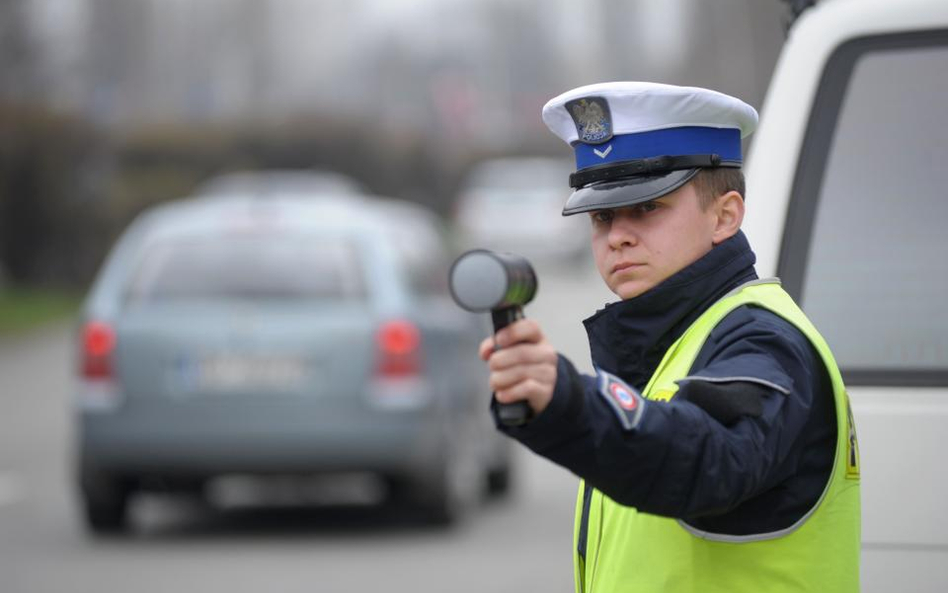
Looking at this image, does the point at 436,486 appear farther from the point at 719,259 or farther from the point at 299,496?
the point at 719,259

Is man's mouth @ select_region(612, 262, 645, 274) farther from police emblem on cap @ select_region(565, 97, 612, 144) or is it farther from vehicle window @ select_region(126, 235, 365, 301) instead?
vehicle window @ select_region(126, 235, 365, 301)

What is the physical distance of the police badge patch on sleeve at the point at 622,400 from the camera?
218cm

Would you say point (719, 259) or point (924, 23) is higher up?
point (924, 23)

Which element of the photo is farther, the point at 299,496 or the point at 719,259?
the point at 299,496

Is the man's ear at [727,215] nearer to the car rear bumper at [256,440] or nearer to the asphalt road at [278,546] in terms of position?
the asphalt road at [278,546]

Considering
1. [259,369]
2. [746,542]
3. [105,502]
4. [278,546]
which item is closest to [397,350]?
[259,369]

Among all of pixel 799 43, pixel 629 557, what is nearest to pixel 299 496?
pixel 799 43

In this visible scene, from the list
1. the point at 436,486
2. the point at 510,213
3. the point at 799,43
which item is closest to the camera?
the point at 799,43

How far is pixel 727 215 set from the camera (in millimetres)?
2590

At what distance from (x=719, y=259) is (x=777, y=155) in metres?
0.96

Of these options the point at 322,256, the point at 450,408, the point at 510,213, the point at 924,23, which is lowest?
the point at 510,213

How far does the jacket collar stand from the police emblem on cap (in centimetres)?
23

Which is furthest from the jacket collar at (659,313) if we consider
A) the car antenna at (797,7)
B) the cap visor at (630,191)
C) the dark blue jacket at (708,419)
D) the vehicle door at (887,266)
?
the car antenna at (797,7)

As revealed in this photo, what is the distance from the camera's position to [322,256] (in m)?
9.57
